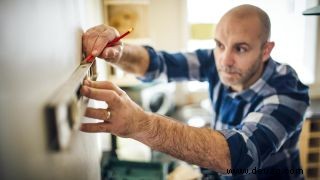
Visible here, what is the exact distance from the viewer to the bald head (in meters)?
0.98

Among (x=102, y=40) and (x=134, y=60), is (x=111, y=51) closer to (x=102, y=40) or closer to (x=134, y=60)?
(x=102, y=40)

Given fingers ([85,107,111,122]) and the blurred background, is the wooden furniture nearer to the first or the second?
the blurred background

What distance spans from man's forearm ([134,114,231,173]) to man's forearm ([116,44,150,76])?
18.4 inches

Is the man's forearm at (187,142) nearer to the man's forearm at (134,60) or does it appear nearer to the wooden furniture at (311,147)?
the man's forearm at (134,60)

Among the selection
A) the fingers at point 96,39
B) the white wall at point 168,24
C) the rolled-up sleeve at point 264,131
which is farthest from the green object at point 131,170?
the white wall at point 168,24

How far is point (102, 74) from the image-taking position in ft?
4.42

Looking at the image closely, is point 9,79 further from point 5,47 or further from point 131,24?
point 131,24

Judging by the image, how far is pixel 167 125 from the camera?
0.69 metres

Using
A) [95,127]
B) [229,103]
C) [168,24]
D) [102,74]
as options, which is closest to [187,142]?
[95,127]

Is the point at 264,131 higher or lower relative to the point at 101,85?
lower

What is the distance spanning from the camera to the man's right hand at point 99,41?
28.7 inches

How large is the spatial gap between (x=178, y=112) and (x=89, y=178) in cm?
164

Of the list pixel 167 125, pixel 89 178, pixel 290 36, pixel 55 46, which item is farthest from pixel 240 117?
pixel 290 36

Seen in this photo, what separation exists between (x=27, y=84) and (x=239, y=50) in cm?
82
